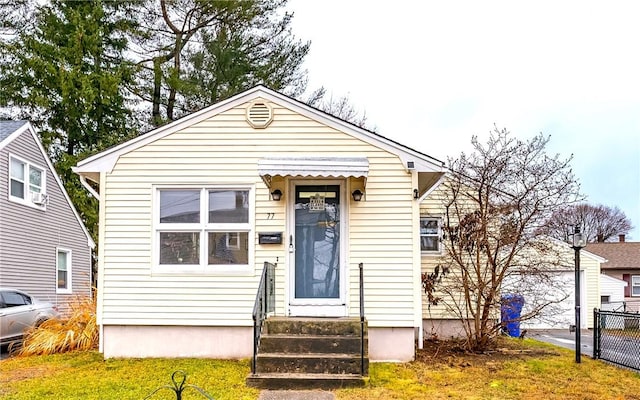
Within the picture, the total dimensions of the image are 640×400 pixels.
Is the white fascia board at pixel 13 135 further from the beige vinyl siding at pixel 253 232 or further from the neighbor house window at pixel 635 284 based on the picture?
the neighbor house window at pixel 635 284

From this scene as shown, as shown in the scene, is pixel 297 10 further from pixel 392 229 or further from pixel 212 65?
pixel 392 229

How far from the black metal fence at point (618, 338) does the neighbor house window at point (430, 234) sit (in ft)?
10.4

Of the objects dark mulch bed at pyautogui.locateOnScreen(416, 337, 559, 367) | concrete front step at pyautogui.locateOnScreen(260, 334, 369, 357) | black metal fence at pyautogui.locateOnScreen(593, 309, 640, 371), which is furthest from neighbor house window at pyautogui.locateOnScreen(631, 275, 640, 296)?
concrete front step at pyautogui.locateOnScreen(260, 334, 369, 357)

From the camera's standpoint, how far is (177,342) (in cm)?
925

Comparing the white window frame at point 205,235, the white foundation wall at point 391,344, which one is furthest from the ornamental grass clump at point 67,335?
the white foundation wall at point 391,344

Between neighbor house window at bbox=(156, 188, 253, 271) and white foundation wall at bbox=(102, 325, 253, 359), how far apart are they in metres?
1.00

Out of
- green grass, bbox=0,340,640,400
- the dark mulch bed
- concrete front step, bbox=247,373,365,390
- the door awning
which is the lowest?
the dark mulch bed

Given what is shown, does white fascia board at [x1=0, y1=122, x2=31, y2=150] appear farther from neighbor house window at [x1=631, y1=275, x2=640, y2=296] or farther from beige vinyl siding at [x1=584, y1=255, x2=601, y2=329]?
neighbor house window at [x1=631, y1=275, x2=640, y2=296]

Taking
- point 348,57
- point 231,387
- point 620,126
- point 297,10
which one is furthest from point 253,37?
point 231,387

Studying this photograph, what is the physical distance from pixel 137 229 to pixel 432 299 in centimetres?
544

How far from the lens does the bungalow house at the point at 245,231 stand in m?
9.18

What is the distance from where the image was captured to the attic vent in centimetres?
948

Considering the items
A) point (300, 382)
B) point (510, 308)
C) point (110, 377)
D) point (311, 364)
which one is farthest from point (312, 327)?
point (510, 308)

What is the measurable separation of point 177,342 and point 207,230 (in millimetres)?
1811
